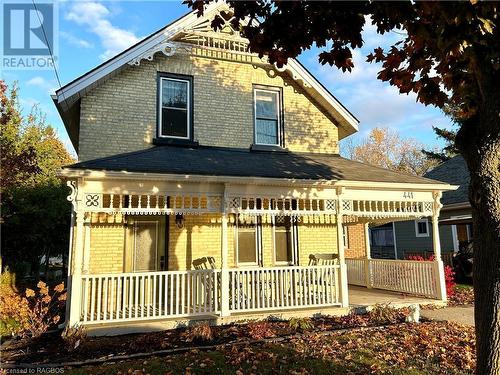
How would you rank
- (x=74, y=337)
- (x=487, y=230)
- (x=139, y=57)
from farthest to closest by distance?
(x=139, y=57), (x=74, y=337), (x=487, y=230)

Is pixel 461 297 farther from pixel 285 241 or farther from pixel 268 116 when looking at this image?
pixel 268 116

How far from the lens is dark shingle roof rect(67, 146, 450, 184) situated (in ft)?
29.1

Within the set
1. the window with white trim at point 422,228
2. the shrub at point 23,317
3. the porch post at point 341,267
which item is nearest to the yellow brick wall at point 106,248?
the shrub at point 23,317

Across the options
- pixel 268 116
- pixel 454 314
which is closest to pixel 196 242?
pixel 268 116

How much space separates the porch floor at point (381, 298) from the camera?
10570mm

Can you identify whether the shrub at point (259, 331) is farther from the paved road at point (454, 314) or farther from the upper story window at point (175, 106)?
the upper story window at point (175, 106)

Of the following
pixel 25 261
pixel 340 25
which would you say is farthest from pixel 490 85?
pixel 25 261

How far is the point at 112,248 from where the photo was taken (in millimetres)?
10055

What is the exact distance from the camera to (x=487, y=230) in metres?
4.16

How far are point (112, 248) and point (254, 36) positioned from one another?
6863mm

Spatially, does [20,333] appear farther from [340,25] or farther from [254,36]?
[340,25]

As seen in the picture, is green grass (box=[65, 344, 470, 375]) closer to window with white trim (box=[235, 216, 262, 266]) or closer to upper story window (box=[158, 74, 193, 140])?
window with white trim (box=[235, 216, 262, 266])

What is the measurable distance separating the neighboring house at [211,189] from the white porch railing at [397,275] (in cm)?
5

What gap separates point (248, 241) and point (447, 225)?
39.7 ft
